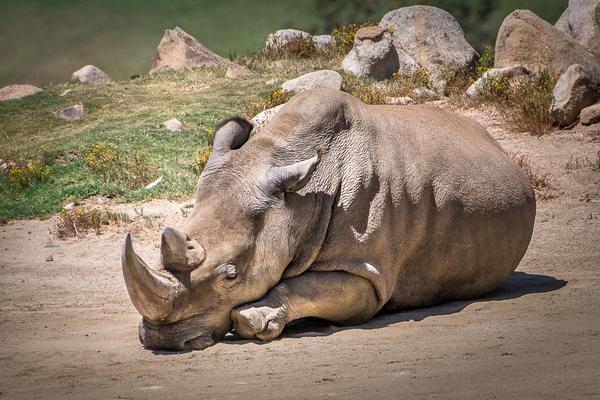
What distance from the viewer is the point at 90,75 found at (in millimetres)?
24844

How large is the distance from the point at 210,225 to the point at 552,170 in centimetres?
827

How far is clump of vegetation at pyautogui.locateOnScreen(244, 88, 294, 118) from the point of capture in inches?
683

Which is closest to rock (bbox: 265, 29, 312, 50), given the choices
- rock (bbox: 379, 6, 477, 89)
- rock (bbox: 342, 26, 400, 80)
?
rock (bbox: 379, 6, 477, 89)

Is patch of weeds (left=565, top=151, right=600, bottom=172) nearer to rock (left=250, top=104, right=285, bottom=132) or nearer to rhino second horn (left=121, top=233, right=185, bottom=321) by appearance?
rock (left=250, top=104, right=285, bottom=132)

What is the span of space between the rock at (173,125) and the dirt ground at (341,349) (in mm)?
6993

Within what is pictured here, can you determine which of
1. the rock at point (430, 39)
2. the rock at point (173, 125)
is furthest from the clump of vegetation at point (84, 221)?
the rock at point (430, 39)

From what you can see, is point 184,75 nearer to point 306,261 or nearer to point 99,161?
point 99,161

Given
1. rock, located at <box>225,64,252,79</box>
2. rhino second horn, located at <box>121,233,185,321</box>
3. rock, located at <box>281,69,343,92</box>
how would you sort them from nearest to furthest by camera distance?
rhino second horn, located at <box>121,233,185,321</box> → rock, located at <box>281,69,343,92</box> → rock, located at <box>225,64,252,79</box>

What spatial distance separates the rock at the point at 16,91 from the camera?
22328 millimetres

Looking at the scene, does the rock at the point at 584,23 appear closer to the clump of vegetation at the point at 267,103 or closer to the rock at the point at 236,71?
the clump of vegetation at the point at 267,103

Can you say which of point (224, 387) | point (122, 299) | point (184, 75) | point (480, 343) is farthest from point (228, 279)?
point (184, 75)

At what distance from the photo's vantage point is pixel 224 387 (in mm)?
5250

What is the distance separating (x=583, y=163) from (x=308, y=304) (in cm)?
815

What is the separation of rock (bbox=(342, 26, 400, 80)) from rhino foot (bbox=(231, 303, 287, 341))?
48.1 ft
